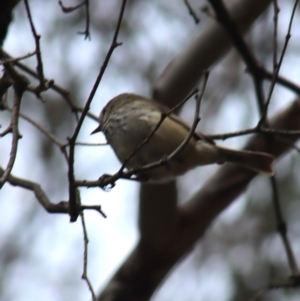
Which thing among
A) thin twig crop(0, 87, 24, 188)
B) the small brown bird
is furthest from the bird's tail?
thin twig crop(0, 87, 24, 188)

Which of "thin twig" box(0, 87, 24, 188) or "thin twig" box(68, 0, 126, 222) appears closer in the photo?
"thin twig" box(68, 0, 126, 222)

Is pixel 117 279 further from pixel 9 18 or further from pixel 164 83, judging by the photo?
pixel 9 18

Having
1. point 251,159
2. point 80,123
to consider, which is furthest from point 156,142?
point 80,123

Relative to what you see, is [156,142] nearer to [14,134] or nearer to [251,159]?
[251,159]

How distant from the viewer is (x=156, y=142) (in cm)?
401

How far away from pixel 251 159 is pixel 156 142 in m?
0.86

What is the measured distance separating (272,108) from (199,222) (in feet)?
14.7

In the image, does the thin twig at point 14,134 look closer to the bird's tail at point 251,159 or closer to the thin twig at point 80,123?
the thin twig at point 80,123

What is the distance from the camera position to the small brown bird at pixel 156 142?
3.98 metres

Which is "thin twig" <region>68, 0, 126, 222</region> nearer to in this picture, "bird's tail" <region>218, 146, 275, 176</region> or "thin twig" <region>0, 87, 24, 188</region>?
"thin twig" <region>0, 87, 24, 188</region>

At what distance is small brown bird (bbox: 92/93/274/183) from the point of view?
3.98 m

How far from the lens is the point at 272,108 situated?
873 cm

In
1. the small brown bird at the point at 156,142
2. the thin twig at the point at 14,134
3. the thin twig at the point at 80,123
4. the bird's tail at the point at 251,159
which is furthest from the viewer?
the bird's tail at the point at 251,159

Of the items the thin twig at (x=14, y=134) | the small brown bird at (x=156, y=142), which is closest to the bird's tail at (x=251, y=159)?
the small brown bird at (x=156, y=142)
